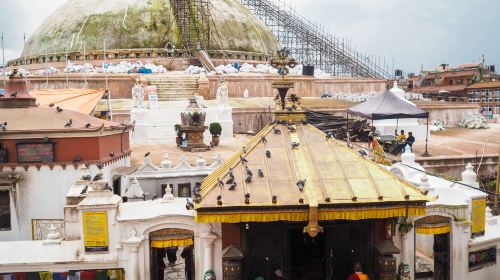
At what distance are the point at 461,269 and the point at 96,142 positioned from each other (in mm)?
8910

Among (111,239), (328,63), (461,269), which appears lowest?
(461,269)

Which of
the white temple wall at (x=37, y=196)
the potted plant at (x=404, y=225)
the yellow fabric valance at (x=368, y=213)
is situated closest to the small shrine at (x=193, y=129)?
the white temple wall at (x=37, y=196)

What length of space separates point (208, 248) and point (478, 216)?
17.4 feet

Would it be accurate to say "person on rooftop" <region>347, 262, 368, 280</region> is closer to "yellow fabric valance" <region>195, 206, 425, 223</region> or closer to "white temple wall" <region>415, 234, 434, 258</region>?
"yellow fabric valance" <region>195, 206, 425, 223</region>

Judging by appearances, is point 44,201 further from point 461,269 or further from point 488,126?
point 488,126

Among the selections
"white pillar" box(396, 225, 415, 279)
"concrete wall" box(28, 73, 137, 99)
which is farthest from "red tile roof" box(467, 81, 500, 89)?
"white pillar" box(396, 225, 415, 279)

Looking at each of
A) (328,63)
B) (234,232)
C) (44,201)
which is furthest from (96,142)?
(328,63)

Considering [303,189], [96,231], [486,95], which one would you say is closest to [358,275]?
[303,189]

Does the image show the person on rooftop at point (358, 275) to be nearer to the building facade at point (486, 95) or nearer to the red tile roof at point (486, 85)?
the building facade at point (486, 95)

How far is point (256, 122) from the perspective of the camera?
88.9 feet

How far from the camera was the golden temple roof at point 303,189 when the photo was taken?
7.54 meters

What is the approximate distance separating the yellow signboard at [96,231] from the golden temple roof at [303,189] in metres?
1.91

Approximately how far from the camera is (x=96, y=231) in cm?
890

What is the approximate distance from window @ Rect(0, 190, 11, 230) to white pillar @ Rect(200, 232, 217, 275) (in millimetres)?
6259
